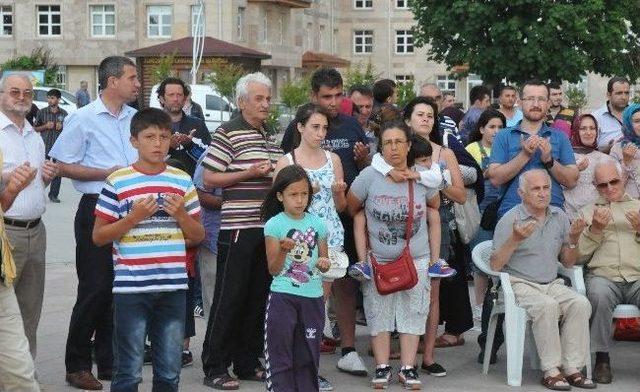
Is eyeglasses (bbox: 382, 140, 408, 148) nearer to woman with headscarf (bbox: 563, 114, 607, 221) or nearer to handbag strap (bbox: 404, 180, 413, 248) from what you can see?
handbag strap (bbox: 404, 180, 413, 248)

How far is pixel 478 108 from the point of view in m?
17.9

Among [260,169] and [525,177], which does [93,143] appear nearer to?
[260,169]

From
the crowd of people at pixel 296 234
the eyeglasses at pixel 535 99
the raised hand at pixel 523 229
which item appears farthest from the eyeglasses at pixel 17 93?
the eyeglasses at pixel 535 99

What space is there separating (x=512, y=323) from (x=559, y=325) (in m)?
0.35

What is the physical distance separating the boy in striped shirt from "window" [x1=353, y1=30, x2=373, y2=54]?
276 feet

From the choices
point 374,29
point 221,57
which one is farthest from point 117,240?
point 374,29

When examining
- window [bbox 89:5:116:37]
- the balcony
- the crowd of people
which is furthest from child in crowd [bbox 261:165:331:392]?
the balcony

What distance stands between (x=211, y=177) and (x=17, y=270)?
151 centimetres

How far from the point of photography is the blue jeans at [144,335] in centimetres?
782

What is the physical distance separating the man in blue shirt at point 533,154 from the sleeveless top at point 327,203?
158 centimetres

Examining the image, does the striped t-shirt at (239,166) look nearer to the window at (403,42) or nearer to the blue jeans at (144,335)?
the blue jeans at (144,335)

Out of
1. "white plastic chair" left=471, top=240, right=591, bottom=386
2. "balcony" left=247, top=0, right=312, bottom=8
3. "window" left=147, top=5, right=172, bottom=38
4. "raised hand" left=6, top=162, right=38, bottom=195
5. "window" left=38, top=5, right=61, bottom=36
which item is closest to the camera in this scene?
"raised hand" left=6, top=162, right=38, bottom=195

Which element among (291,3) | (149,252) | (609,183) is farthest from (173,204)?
(291,3)

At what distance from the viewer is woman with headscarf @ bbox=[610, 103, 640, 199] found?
11180mm
